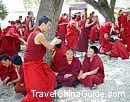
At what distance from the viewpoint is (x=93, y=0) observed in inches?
536

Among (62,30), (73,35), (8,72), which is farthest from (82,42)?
(8,72)

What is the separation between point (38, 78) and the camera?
4785 millimetres

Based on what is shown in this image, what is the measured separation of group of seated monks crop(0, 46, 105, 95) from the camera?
632cm

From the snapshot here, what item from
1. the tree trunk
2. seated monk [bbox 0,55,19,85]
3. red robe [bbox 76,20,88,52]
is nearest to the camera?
the tree trunk

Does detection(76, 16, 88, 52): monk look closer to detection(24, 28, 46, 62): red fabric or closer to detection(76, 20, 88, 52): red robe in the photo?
detection(76, 20, 88, 52): red robe

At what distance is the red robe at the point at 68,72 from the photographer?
6.41m

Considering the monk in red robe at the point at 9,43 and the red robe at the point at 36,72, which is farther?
the monk in red robe at the point at 9,43

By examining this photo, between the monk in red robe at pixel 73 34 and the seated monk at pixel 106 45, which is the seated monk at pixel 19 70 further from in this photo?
Result: the seated monk at pixel 106 45

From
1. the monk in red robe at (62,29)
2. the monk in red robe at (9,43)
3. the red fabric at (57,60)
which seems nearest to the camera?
the red fabric at (57,60)

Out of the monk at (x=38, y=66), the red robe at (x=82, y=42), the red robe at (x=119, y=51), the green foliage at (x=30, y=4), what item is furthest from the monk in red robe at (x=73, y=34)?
the green foliage at (x=30, y=4)

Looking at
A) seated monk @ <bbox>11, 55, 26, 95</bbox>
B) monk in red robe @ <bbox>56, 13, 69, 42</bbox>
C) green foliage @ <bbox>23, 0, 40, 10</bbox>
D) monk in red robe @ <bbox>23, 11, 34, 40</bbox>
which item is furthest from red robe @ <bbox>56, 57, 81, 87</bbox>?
green foliage @ <bbox>23, 0, 40, 10</bbox>

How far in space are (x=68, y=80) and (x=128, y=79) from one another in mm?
1337

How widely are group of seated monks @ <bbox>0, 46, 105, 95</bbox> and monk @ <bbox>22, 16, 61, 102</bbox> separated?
4.29 ft

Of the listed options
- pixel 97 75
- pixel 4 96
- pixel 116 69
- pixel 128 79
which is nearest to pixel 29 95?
pixel 4 96
